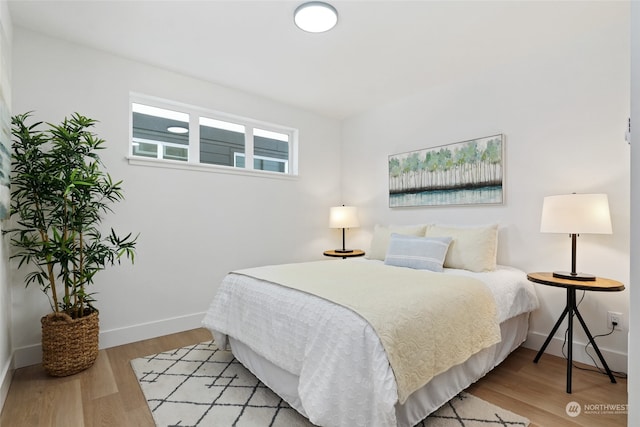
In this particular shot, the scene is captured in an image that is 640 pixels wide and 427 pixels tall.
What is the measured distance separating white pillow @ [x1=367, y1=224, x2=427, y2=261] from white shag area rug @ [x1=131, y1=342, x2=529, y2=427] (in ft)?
4.91

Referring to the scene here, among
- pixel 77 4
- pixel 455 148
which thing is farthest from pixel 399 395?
pixel 77 4

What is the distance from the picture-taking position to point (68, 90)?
103 inches

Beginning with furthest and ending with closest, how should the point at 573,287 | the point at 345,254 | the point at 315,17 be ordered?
the point at 345,254 < the point at 315,17 < the point at 573,287

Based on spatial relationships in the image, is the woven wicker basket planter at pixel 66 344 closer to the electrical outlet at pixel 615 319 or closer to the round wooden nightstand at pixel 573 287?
the round wooden nightstand at pixel 573 287

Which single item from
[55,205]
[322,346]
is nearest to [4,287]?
[55,205]

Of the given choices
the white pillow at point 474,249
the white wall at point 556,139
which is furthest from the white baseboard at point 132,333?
the white wall at point 556,139

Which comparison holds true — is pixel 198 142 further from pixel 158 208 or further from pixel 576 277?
pixel 576 277

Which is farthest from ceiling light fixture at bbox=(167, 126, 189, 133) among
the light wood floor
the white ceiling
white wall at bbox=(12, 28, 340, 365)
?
the light wood floor

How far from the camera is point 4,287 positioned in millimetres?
A: 2127

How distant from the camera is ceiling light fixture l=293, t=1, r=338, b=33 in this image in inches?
84.1

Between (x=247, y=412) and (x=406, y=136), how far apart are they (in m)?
3.12

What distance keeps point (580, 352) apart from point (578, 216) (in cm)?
111

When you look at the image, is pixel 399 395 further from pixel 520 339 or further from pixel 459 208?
pixel 459 208

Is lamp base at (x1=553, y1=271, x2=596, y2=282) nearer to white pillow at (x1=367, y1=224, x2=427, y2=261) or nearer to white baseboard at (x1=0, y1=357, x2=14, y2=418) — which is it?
white pillow at (x1=367, y1=224, x2=427, y2=261)
